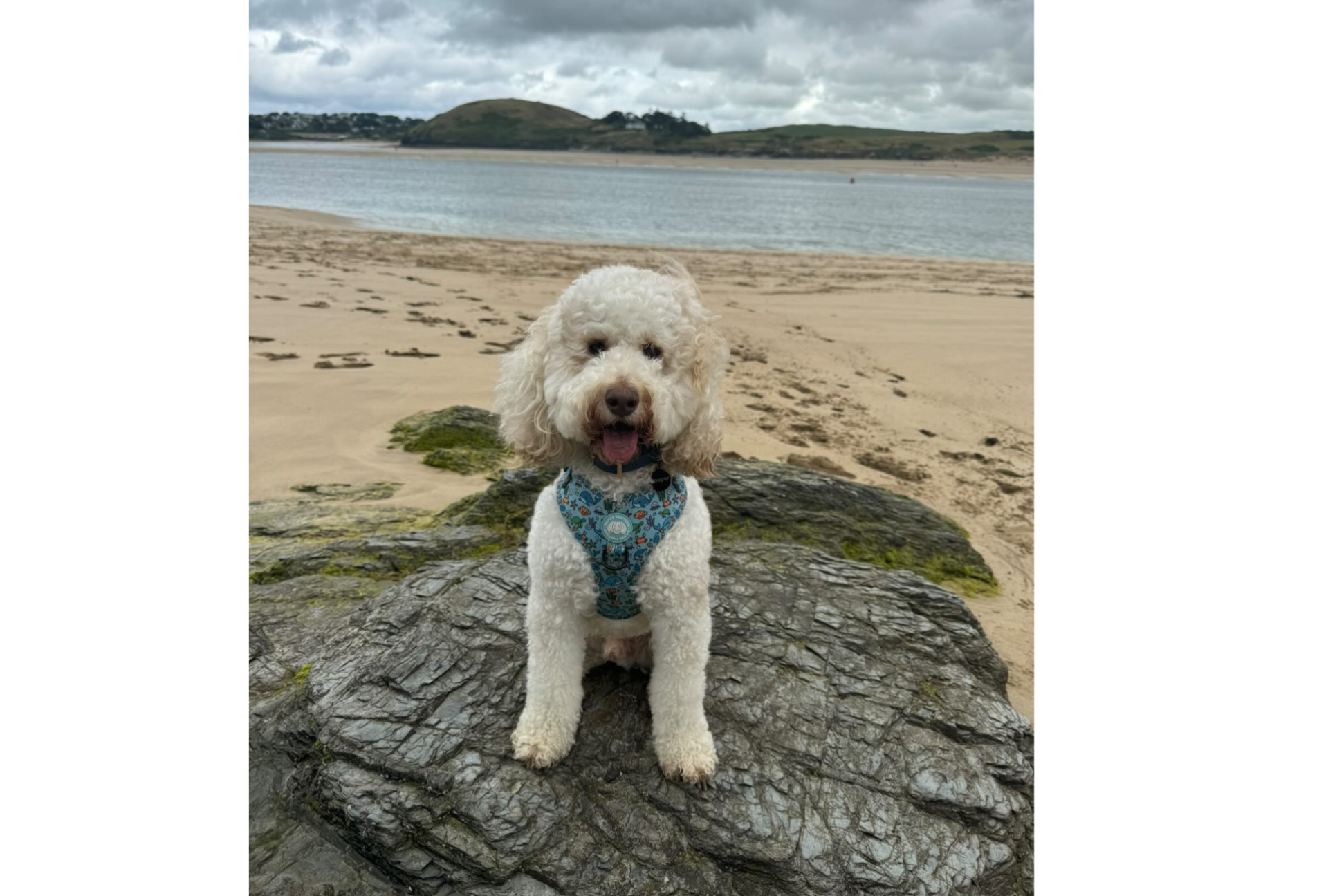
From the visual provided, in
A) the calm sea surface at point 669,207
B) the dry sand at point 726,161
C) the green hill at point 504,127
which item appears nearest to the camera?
the calm sea surface at point 669,207

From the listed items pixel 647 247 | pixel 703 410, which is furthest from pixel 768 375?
pixel 647 247

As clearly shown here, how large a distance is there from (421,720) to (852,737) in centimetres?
194

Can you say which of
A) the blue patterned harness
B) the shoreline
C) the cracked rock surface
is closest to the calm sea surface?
the shoreline

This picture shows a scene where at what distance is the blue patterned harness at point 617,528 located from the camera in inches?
115

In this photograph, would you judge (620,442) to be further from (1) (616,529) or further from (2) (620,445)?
(1) (616,529)

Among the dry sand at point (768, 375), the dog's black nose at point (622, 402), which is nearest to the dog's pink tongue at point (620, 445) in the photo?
the dog's black nose at point (622, 402)

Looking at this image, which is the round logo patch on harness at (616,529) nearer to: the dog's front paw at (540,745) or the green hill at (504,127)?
the dog's front paw at (540,745)

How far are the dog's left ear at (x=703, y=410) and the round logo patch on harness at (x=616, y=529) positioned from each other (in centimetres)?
31

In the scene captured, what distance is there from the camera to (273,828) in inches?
113

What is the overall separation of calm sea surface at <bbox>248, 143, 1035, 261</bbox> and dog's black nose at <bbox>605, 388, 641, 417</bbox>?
24446 mm

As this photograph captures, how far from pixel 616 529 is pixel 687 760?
3.35 feet

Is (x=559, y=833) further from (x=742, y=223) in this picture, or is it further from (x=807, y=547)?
(x=742, y=223)

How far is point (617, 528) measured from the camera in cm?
291

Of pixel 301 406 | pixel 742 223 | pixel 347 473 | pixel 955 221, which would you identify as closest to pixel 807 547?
pixel 347 473
